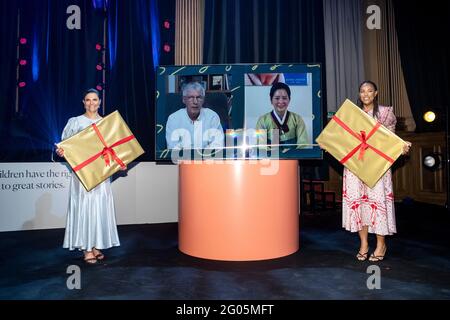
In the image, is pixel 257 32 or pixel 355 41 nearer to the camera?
pixel 257 32

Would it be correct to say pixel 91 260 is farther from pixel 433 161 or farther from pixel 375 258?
pixel 433 161

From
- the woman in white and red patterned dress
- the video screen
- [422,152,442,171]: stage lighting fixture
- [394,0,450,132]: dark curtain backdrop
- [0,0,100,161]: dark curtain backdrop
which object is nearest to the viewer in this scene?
the woman in white and red patterned dress

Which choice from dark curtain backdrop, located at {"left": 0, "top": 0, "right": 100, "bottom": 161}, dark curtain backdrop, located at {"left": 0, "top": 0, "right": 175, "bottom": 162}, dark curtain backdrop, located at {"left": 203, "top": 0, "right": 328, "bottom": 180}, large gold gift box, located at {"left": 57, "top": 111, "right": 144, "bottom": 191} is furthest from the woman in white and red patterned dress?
dark curtain backdrop, located at {"left": 0, "top": 0, "right": 100, "bottom": 161}

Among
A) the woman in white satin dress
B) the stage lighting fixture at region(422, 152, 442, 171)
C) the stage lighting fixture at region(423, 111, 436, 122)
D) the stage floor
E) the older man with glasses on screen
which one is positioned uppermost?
the stage lighting fixture at region(423, 111, 436, 122)

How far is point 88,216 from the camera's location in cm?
259

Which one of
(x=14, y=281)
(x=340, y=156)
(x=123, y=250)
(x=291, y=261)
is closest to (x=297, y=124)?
(x=340, y=156)

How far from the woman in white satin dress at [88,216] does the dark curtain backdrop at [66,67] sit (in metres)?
1.92

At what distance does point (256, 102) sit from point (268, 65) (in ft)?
1.58

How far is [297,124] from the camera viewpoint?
452 centimetres

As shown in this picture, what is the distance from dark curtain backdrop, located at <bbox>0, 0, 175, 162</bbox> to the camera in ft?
13.9

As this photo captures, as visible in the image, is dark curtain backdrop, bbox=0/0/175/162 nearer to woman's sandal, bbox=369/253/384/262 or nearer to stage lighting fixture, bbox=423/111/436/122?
woman's sandal, bbox=369/253/384/262

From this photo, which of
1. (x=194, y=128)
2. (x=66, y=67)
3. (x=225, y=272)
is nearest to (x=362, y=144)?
(x=225, y=272)

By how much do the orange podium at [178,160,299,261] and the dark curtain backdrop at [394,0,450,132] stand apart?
392cm
